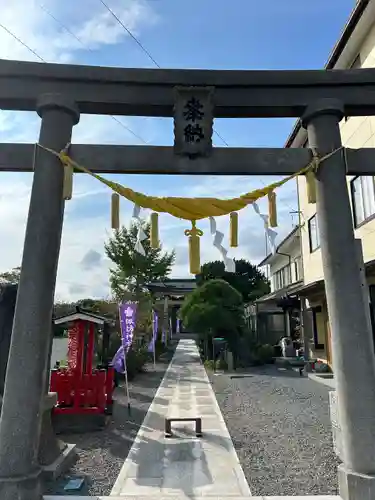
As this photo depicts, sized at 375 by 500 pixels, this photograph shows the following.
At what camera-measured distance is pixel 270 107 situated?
5469mm

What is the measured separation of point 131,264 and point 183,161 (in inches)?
896

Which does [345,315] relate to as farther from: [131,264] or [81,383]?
[131,264]

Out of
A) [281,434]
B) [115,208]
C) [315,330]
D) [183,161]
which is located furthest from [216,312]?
[183,161]

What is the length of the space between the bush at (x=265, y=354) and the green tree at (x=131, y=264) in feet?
32.8

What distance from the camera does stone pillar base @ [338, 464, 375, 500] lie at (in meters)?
4.12

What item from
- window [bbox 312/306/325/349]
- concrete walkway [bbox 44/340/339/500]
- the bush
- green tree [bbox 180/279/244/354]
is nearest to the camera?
concrete walkway [bbox 44/340/339/500]

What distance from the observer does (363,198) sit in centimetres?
A: 1166

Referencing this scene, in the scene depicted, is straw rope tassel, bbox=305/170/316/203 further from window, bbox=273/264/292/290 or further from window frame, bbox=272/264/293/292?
window, bbox=273/264/292/290

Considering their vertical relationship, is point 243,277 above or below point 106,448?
above

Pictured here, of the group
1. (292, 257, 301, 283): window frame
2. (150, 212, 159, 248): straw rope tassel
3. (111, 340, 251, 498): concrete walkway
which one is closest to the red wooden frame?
(111, 340, 251, 498): concrete walkway

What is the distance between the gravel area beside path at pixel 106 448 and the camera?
4.98 metres

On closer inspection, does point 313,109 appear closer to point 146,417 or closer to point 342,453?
point 342,453

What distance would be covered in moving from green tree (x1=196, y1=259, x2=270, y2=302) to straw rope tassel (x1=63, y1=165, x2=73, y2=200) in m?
26.8

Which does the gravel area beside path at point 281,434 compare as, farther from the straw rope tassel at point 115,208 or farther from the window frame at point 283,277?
the window frame at point 283,277
